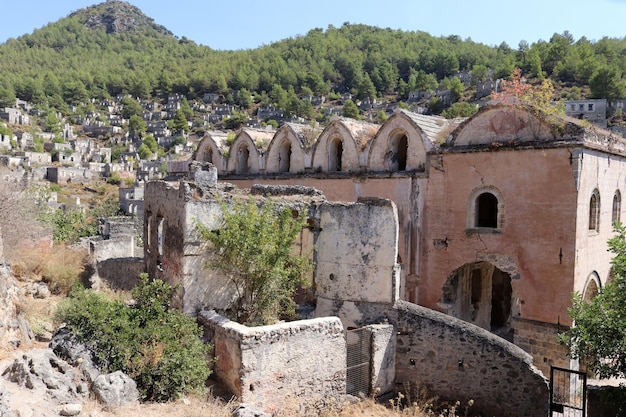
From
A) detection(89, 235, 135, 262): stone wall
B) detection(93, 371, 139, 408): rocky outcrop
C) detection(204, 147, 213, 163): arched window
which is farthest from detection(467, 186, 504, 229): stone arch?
detection(204, 147, 213, 163): arched window

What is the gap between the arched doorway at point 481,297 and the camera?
15.4 metres

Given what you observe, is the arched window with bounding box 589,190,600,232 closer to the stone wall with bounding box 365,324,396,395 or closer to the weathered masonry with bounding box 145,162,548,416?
the weathered masonry with bounding box 145,162,548,416

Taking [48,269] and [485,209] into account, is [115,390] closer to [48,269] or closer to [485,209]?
[48,269]

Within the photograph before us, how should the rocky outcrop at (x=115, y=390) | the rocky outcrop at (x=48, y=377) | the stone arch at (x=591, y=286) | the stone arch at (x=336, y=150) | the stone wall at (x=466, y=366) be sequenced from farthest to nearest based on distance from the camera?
1. the stone arch at (x=336, y=150)
2. the stone arch at (x=591, y=286)
3. the stone wall at (x=466, y=366)
4. the rocky outcrop at (x=115, y=390)
5. the rocky outcrop at (x=48, y=377)

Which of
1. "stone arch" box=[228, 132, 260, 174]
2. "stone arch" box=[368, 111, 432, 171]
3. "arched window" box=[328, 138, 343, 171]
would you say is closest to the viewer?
"stone arch" box=[368, 111, 432, 171]

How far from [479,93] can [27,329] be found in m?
71.6

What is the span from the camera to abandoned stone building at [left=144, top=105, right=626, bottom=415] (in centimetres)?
1134

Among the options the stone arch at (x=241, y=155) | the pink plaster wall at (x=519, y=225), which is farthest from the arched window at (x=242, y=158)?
the pink plaster wall at (x=519, y=225)

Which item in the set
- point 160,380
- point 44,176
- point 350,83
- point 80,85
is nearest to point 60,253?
point 160,380

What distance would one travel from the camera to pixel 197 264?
10453mm

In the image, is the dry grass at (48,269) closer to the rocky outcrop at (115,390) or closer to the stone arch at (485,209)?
the rocky outcrop at (115,390)

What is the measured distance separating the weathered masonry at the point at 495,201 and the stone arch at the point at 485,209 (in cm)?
3

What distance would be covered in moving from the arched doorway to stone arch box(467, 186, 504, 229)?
59.8 inches

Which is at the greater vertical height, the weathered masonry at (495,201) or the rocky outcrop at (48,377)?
the weathered masonry at (495,201)
